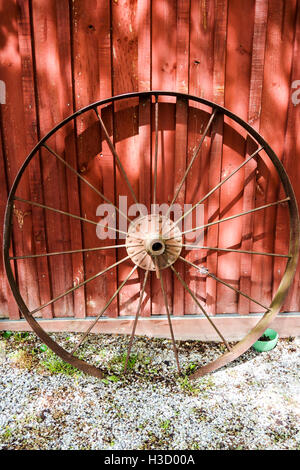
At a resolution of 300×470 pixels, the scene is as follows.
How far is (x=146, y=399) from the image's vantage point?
2.05 m

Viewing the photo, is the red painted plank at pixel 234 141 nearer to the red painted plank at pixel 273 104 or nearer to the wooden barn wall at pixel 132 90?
the wooden barn wall at pixel 132 90

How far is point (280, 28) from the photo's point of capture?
219 cm

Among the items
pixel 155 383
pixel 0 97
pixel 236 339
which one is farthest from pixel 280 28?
pixel 155 383

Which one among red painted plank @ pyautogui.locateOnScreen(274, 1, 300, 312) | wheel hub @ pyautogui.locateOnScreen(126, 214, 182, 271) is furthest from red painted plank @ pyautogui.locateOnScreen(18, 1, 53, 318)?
red painted plank @ pyautogui.locateOnScreen(274, 1, 300, 312)

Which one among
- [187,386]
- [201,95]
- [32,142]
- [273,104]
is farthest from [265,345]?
[32,142]

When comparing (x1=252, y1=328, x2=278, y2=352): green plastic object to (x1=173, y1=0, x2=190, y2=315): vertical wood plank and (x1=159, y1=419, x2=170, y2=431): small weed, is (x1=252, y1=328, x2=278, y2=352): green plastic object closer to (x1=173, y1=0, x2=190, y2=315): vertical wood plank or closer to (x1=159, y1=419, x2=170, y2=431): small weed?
(x1=173, y1=0, x2=190, y2=315): vertical wood plank

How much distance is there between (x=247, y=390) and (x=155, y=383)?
59 cm

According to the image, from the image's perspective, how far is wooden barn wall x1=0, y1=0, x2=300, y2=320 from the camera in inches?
84.0

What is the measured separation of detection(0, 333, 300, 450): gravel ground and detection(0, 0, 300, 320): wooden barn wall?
0.41 m

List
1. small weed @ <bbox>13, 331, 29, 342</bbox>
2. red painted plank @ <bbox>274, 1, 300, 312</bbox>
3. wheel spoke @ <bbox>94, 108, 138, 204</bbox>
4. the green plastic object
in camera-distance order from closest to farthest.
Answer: wheel spoke @ <bbox>94, 108, 138, 204</bbox> < red painted plank @ <bbox>274, 1, 300, 312</bbox> < the green plastic object < small weed @ <bbox>13, 331, 29, 342</bbox>

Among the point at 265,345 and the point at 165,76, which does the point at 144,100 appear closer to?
the point at 165,76

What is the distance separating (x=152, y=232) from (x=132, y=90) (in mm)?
956

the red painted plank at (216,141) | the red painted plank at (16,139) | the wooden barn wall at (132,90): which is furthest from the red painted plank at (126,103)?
the red painted plank at (16,139)
